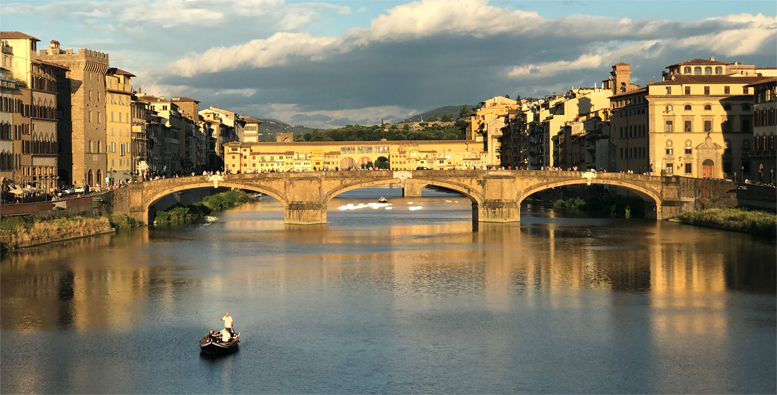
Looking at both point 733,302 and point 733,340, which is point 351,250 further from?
point 733,340

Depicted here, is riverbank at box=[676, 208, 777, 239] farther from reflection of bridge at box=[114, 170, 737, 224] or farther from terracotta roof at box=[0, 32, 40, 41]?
terracotta roof at box=[0, 32, 40, 41]

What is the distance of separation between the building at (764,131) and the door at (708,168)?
5.39 m

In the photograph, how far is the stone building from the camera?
3501 inches

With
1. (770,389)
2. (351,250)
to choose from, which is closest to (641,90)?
(351,250)

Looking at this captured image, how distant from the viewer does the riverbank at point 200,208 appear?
91.7 metres

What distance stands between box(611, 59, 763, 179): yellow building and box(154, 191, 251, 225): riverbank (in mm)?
47969

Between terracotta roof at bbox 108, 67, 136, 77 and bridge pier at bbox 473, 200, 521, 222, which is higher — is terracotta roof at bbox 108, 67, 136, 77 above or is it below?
above

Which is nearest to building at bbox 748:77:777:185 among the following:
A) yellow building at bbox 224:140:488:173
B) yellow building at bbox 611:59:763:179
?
yellow building at bbox 611:59:763:179

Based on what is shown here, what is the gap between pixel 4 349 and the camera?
36.7 metres

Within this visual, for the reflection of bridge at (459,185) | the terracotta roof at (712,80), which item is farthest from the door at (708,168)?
the reflection of bridge at (459,185)

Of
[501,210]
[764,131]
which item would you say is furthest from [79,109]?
[764,131]

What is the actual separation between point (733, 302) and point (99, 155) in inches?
2642

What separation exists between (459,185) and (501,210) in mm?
4628

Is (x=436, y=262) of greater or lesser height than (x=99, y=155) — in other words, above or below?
below
